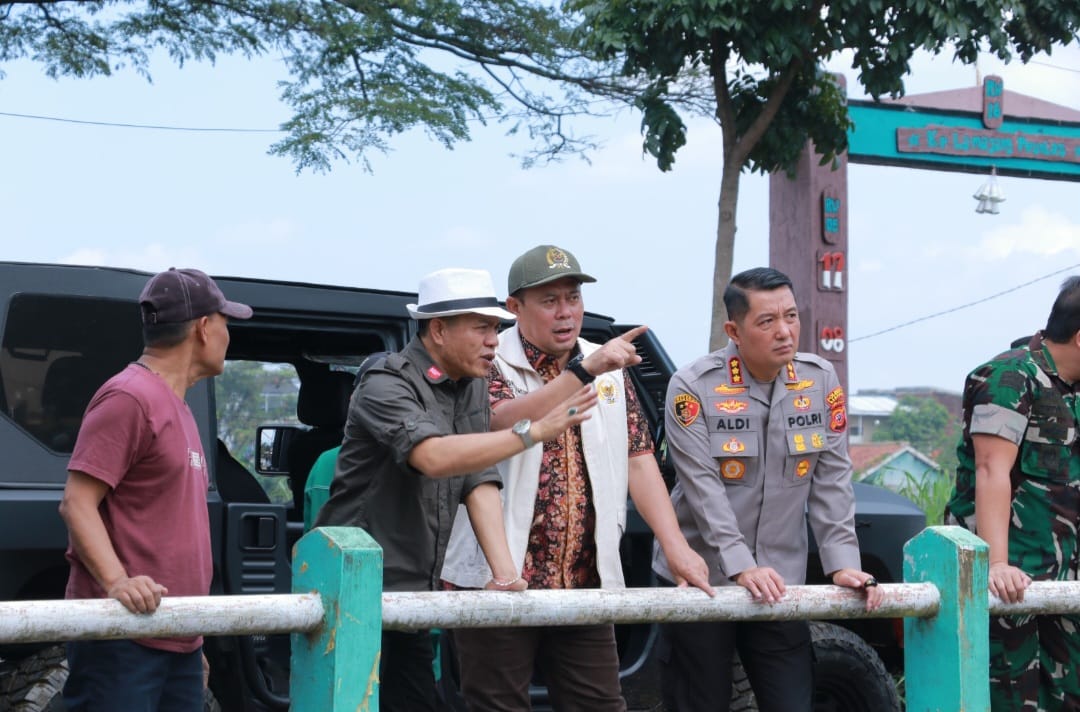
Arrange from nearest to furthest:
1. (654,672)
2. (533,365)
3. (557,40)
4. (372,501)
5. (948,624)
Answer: (948,624) < (372,501) < (533,365) < (654,672) < (557,40)

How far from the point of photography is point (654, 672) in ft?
15.0

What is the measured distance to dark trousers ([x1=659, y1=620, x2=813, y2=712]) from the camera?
3.76m

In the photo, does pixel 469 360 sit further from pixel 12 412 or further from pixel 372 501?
pixel 12 412

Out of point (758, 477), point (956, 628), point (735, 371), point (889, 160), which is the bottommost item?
point (956, 628)

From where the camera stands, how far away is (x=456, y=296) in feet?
11.4

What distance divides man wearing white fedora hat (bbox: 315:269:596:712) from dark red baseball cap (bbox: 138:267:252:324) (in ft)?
1.51

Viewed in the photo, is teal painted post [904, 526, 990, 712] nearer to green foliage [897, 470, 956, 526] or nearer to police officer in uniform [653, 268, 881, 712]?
police officer in uniform [653, 268, 881, 712]

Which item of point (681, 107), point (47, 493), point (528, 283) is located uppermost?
point (681, 107)

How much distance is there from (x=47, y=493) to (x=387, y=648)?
3.32 feet

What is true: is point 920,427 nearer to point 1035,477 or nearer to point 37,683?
point 1035,477

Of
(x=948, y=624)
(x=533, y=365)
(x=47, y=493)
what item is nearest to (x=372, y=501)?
(x=533, y=365)

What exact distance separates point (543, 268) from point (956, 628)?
4.34ft

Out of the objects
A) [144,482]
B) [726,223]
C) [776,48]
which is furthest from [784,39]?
[144,482]

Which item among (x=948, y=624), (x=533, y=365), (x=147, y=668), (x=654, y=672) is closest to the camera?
(x=147, y=668)
